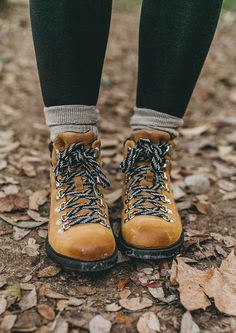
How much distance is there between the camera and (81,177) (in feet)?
4.01

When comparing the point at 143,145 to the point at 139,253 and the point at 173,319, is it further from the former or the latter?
the point at 173,319

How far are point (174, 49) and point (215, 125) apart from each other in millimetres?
1298

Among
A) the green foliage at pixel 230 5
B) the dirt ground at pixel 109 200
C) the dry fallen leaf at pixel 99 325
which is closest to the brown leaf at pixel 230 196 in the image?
the dirt ground at pixel 109 200

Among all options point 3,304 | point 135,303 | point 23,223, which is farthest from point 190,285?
point 23,223

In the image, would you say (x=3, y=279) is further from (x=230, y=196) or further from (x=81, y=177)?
(x=230, y=196)

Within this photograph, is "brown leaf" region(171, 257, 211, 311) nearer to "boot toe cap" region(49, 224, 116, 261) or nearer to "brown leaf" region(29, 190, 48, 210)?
"boot toe cap" region(49, 224, 116, 261)

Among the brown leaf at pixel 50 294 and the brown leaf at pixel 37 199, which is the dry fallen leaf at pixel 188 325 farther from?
the brown leaf at pixel 37 199

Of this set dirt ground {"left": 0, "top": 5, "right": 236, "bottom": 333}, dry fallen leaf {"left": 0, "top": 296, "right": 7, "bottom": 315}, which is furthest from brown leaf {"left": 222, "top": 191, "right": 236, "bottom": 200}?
dry fallen leaf {"left": 0, "top": 296, "right": 7, "bottom": 315}

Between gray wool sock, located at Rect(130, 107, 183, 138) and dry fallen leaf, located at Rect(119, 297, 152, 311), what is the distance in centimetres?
50

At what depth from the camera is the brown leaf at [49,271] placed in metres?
1.13

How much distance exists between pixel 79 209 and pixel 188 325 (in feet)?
1.35

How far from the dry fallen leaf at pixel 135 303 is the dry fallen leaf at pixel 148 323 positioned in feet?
0.09

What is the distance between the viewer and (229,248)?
131 centimetres

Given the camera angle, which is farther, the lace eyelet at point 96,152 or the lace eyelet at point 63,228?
the lace eyelet at point 96,152
